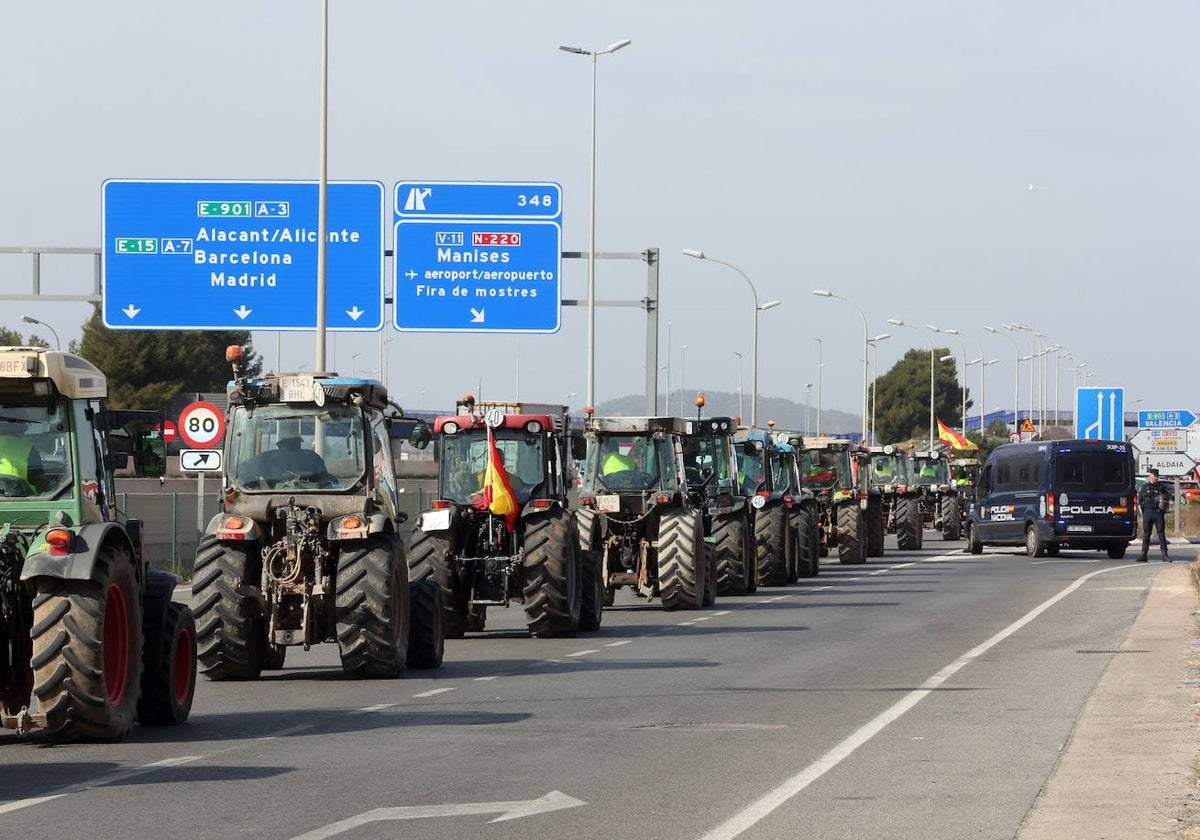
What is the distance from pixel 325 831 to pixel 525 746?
330cm

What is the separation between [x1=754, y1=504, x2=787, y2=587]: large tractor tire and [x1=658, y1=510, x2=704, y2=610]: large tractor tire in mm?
6284

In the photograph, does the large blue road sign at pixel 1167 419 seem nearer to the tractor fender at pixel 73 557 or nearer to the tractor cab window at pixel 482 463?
the tractor cab window at pixel 482 463

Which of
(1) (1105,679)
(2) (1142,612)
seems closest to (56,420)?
(1) (1105,679)

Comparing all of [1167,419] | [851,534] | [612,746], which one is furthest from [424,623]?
[1167,419]

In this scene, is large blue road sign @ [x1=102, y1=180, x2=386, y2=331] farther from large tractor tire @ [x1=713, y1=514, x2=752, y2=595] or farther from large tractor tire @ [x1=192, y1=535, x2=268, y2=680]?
large tractor tire @ [x1=192, y1=535, x2=268, y2=680]

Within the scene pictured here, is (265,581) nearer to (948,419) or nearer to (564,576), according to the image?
(564,576)

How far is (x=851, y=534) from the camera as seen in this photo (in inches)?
1647

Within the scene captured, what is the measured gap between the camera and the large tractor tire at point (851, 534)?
41781 mm

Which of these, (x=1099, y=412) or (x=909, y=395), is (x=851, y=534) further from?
→ (x=909, y=395)

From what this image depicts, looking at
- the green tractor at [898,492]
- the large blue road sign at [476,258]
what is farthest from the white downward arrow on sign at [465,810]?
the green tractor at [898,492]

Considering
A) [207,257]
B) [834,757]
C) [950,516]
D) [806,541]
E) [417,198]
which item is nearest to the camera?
[834,757]

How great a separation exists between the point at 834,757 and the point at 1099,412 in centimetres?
5230

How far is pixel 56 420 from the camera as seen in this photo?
40.8ft

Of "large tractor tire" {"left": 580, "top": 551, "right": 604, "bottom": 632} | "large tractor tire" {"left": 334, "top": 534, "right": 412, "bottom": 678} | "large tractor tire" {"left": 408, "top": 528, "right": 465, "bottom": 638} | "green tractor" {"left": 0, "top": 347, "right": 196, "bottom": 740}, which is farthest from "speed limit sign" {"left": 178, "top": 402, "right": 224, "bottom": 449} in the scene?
"green tractor" {"left": 0, "top": 347, "right": 196, "bottom": 740}
